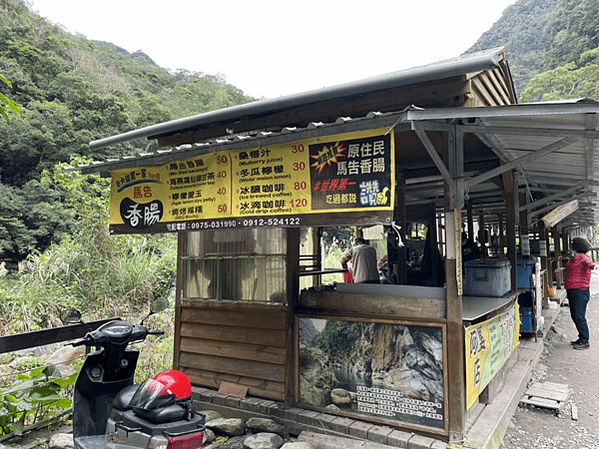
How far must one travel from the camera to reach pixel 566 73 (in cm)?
3819

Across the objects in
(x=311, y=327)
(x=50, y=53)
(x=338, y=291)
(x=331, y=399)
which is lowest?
(x=331, y=399)

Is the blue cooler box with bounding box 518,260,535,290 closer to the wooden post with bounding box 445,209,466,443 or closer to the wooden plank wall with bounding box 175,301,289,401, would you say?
the wooden post with bounding box 445,209,466,443

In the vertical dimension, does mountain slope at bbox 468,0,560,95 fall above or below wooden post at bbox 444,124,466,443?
above

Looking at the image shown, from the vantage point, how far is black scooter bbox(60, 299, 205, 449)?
2580 millimetres

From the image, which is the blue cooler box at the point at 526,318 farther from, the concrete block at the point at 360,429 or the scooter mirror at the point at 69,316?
the scooter mirror at the point at 69,316

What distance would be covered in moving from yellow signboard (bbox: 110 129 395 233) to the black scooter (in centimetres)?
125

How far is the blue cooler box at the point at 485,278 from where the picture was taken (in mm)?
6078

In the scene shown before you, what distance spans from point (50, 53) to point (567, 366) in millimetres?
35420

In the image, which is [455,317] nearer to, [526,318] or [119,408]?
[119,408]

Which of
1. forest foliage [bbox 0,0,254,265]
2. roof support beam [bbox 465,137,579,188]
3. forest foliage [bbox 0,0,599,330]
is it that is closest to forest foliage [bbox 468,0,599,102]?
forest foliage [bbox 0,0,599,330]

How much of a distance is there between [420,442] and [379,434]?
0.40 m

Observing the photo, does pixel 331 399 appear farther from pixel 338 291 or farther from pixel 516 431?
pixel 516 431

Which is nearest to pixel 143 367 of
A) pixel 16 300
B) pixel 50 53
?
pixel 16 300

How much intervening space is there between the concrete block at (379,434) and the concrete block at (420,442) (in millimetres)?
234
